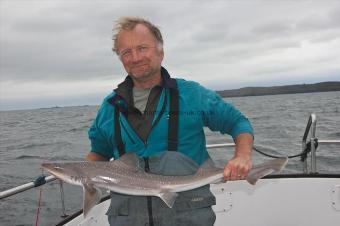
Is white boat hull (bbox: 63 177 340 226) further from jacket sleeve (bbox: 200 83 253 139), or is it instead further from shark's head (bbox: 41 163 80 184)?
shark's head (bbox: 41 163 80 184)

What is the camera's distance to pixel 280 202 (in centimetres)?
566

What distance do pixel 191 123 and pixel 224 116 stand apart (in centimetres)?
29

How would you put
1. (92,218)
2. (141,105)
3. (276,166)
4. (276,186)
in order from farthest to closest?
(276,186), (92,218), (141,105), (276,166)

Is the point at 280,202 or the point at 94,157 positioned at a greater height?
the point at 94,157

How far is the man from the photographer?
11.4ft

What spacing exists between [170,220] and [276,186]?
260cm

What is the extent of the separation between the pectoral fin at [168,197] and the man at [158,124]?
160 mm

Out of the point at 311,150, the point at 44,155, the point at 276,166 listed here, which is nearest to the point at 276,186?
the point at 311,150

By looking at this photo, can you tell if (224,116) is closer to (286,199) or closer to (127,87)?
(127,87)

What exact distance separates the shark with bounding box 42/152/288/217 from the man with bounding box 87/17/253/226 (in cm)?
9

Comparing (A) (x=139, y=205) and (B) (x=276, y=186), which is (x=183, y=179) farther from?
(B) (x=276, y=186)

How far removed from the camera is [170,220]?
3.48 metres

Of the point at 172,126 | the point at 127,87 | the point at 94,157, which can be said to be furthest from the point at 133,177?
the point at 127,87

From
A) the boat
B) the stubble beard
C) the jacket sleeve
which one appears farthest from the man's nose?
the boat
